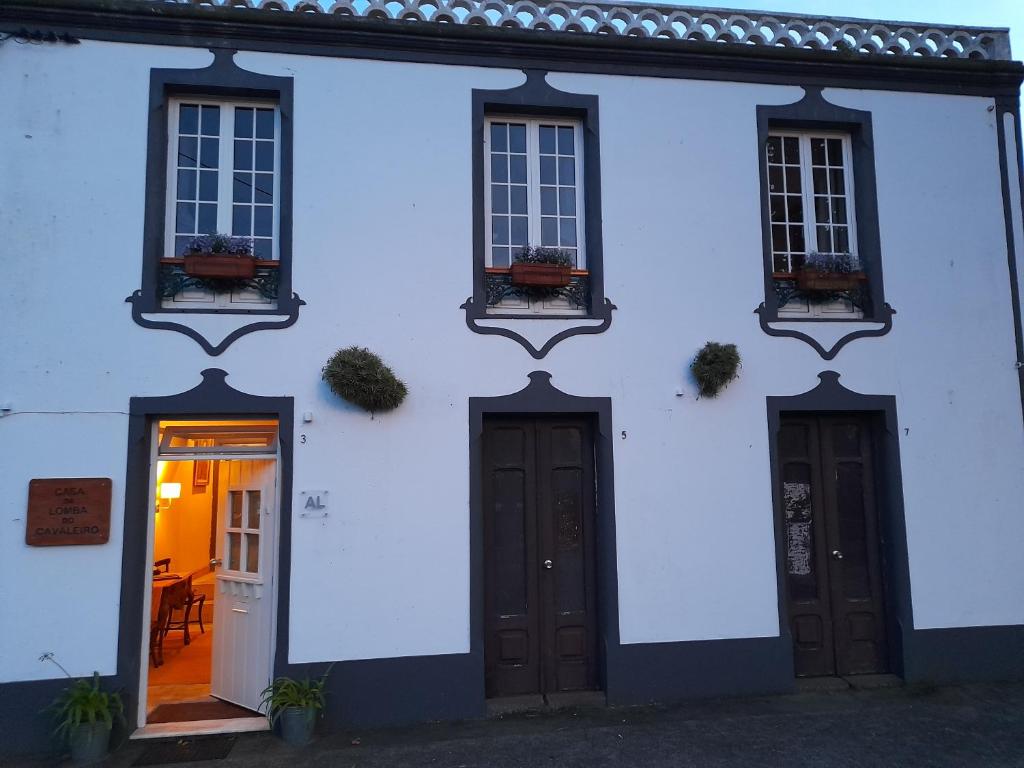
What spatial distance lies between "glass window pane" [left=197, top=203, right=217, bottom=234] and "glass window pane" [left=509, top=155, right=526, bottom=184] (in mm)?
2809

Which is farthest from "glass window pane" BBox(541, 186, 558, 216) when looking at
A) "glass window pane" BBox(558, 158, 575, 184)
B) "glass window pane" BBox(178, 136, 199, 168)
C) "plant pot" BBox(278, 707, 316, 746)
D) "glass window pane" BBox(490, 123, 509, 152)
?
"plant pot" BBox(278, 707, 316, 746)

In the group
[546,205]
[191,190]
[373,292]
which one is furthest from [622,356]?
[191,190]

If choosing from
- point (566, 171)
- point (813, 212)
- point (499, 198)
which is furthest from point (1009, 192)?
point (499, 198)

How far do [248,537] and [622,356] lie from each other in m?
3.85

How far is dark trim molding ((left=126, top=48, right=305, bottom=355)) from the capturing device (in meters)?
5.85

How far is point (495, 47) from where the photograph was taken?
255 inches

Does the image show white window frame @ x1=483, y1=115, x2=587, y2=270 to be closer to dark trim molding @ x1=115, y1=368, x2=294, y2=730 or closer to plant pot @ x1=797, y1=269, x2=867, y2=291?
plant pot @ x1=797, y1=269, x2=867, y2=291

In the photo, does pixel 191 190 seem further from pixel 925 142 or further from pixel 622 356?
pixel 925 142

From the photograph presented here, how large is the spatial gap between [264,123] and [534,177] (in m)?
2.61

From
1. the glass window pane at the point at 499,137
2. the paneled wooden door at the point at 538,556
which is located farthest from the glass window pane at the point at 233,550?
the glass window pane at the point at 499,137

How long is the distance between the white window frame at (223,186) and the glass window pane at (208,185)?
2.2 inches

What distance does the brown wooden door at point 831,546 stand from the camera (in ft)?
21.6

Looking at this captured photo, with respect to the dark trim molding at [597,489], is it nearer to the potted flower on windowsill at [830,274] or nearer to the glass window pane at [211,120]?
the potted flower on windowsill at [830,274]

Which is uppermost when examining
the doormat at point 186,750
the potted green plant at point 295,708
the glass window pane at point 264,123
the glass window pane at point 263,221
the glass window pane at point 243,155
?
the glass window pane at point 264,123
